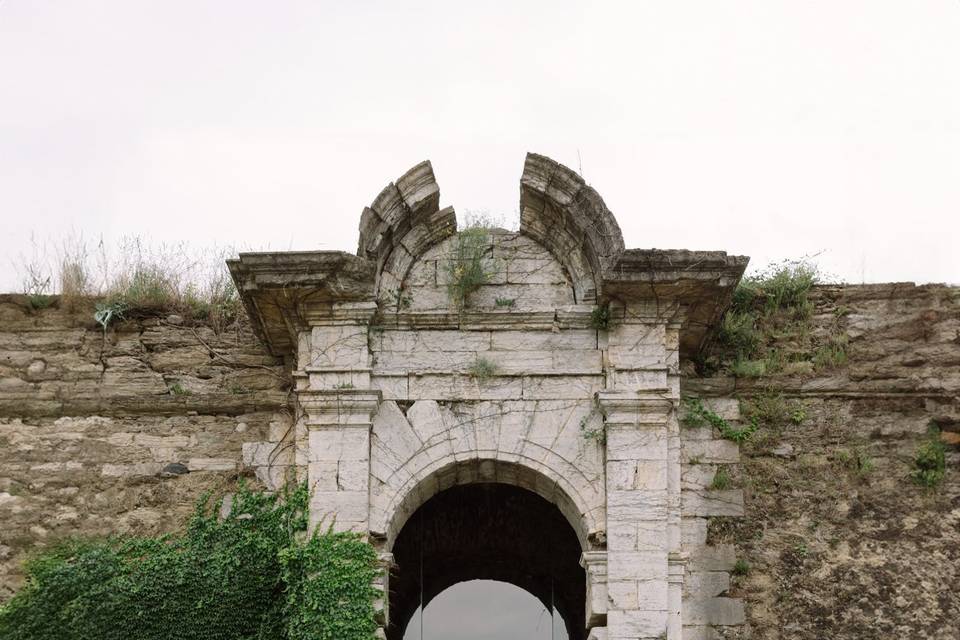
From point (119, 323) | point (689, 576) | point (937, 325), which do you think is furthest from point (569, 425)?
point (119, 323)

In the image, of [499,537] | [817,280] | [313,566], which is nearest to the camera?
[313,566]

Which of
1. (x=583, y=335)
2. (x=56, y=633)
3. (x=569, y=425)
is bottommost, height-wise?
(x=56, y=633)

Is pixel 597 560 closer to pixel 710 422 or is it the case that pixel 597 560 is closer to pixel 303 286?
pixel 710 422

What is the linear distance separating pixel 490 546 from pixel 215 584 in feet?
12.3

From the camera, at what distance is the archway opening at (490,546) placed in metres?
11.4

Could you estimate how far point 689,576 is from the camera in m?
8.59

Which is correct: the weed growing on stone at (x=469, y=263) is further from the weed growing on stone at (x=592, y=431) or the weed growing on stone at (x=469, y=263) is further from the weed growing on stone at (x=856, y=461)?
the weed growing on stone at (x=856, y=461)

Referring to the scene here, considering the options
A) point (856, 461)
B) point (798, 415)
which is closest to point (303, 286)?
point (798, 415)

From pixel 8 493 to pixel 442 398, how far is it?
3.27m

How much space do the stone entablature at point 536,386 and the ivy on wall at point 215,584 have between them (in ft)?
0.98

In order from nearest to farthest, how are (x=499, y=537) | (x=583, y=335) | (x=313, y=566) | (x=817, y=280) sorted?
(x=313, y=566) → (x=583, y=335) → (x=817, y=280) → (x=499, y=537)

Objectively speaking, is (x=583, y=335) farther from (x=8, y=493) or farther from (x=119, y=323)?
(x=8, y=493)

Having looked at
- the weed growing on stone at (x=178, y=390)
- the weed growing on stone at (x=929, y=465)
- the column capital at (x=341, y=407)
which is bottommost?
the weed growing on stone at (x=929, y=465)

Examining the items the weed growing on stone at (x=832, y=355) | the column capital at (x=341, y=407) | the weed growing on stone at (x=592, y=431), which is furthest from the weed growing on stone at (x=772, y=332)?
the column capital at (x=341, y=407)
